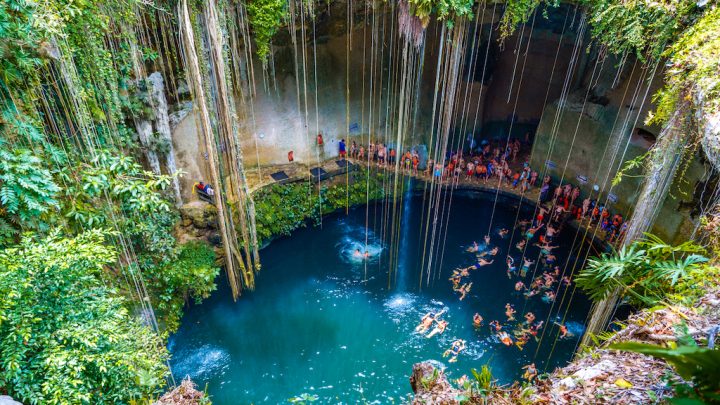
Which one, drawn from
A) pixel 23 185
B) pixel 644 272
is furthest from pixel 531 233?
pixel 23 185

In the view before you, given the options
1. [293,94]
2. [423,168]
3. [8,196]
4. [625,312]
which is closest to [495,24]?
[423,168]

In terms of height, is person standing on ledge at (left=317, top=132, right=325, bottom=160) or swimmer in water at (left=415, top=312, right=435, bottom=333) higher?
person standing on ledge at (left=317, top=132, right=325, bottom=160)

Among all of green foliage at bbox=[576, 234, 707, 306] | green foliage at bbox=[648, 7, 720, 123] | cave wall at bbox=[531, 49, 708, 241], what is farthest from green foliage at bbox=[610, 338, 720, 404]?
cave wall at bbox=[531, 49, 708, 241]

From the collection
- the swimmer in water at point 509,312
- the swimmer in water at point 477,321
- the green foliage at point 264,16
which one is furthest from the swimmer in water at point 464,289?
the green foliage at point 264,16

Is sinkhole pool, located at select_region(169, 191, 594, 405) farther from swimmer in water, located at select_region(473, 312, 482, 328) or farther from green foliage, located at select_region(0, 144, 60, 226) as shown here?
green foliage, located at select_region(0, 144, 60, 226)

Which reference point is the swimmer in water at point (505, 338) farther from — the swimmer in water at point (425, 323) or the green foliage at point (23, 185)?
the green foliage at point (23, 185)
